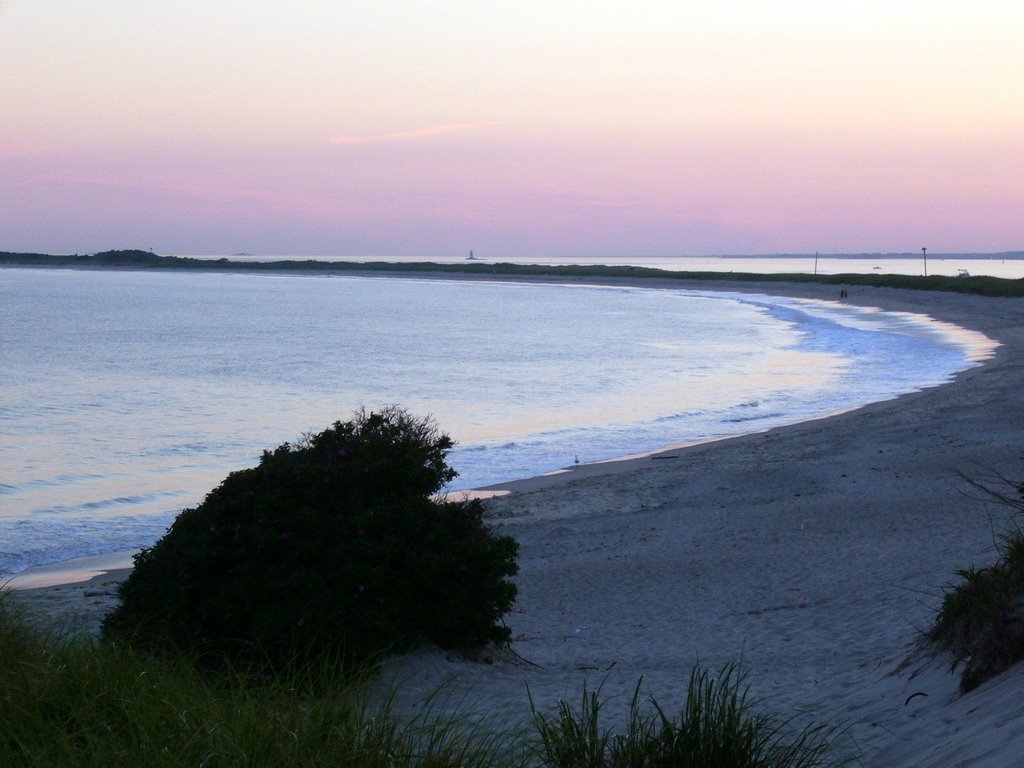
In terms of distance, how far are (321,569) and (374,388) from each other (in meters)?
24.3

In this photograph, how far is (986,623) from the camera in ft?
17.7

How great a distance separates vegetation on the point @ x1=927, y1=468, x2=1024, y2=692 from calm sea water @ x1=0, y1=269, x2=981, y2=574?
385 inches

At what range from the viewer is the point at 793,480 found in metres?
13.9

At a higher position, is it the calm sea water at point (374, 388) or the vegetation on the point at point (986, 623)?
the vegetation on the point at point (986, 623)

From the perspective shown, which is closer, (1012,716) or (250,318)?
(1012,716)

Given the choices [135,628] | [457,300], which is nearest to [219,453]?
[135,628]

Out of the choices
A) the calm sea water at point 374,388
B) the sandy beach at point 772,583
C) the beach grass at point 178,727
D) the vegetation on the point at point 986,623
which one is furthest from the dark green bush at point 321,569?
the calm sea water at point 374,388

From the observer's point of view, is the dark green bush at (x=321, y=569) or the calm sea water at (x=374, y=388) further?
the calm sea water at (x=374, y=388)

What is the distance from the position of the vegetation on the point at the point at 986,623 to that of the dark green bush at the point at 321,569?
2679 mm

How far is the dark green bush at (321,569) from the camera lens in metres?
6.20

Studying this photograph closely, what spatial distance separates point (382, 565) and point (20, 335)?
166 feet

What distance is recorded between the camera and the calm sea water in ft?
54.8

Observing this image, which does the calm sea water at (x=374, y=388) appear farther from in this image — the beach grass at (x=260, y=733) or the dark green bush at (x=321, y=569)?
the beach grass at (x=260, y=733)

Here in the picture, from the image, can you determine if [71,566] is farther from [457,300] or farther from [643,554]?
[457,300]
